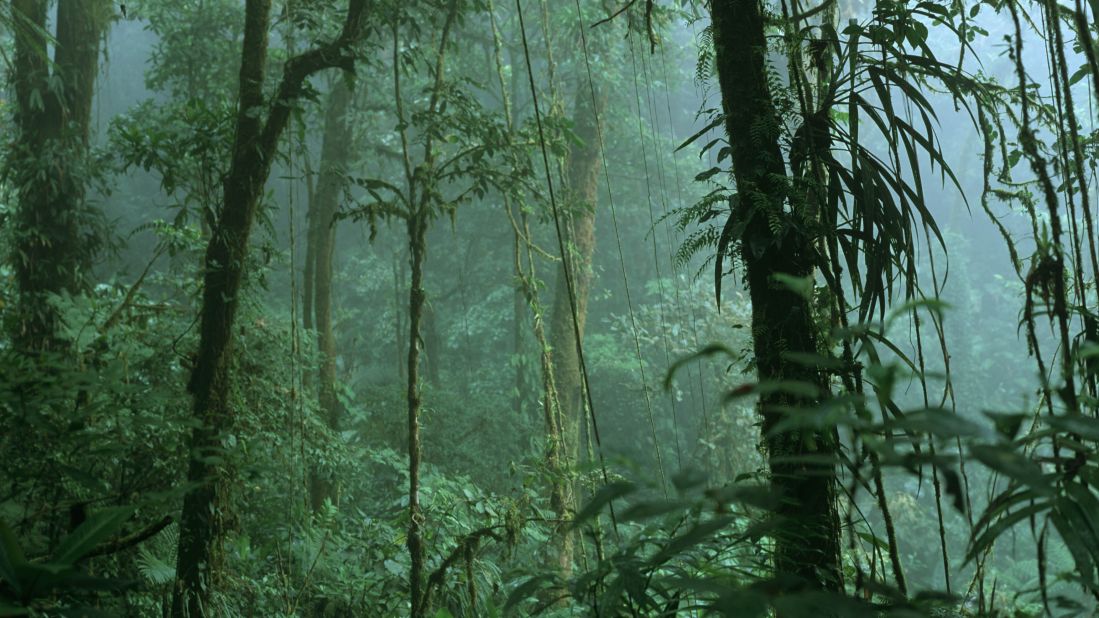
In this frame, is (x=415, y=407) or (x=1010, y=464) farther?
(x=415, y=407)

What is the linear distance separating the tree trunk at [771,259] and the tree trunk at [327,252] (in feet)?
15.1

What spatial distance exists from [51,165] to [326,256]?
249 cm

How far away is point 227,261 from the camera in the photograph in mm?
2564

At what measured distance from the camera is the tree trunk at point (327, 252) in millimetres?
5973

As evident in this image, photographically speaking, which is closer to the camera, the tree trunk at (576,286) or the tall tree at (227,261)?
the tall tree at (227,261)

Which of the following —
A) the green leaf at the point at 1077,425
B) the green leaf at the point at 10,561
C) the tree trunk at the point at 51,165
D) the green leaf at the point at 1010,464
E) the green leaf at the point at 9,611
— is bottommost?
the green leaf at the point at 9,611

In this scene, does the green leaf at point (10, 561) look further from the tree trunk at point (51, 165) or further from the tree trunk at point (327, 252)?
the tree trunk at point (327, 252)

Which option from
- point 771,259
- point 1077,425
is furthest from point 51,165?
point 1077,425

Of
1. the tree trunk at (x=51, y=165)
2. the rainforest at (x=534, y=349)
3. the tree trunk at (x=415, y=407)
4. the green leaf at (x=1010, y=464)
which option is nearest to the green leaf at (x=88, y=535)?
the rainforest at (x=534, y=349)

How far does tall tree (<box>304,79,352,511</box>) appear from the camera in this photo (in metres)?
5.98

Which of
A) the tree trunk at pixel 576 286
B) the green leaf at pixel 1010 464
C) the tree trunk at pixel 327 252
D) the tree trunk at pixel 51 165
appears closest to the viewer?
the green leaf at pixel 1010 464

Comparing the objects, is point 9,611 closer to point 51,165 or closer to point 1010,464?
point 1010,464

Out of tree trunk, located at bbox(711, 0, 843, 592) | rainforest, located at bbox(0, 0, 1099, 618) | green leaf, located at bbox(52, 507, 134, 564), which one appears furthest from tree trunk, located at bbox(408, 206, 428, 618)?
green leaf, located at bbox(52, 507, 134, 564)

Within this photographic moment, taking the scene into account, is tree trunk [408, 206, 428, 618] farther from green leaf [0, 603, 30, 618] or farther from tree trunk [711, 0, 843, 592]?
green leaf [0, 603, 30, 618]
